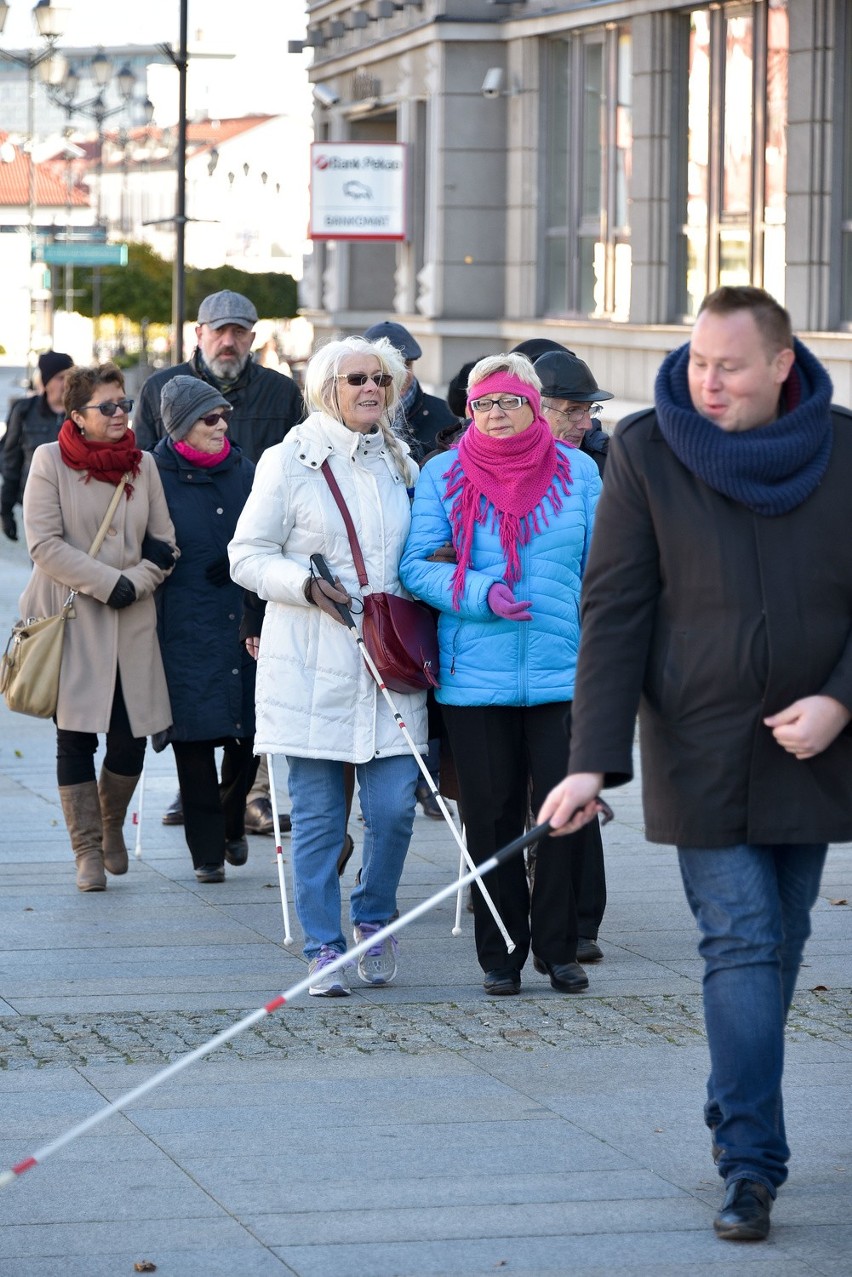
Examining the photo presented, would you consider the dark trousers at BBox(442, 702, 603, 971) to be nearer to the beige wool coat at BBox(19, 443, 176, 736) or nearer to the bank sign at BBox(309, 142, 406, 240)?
the beige wool coat at BBox(19, 443, 176, 736)

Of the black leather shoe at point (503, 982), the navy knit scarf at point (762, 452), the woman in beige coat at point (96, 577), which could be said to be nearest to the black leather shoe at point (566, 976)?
the black leather shoe at point (503, 982)

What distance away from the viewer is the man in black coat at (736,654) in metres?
4.48

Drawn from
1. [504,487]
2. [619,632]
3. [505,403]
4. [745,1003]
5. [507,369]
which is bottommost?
[745,1003]

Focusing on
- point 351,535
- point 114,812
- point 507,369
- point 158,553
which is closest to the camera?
point 507,369

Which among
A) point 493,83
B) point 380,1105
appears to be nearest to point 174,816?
point 380,1105

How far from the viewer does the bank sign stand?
73.7 feet

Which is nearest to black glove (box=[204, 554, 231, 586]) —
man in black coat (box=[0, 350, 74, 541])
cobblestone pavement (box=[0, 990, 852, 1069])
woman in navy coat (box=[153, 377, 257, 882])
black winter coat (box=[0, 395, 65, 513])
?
woman in navy coat (box=[153, 377, 257, 882])

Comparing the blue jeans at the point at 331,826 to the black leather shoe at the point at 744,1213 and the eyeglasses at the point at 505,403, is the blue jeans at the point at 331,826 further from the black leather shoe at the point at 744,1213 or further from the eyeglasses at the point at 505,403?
the black leather shoe at the point at 744,1213

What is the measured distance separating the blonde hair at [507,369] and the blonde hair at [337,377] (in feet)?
0.98

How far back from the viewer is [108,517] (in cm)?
797

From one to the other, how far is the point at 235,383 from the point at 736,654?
16.4ft

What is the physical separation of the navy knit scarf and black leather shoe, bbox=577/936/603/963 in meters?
2.85

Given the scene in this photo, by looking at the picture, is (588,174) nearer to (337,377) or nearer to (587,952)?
(337,377)

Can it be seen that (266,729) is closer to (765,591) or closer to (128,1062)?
(128,1062)
